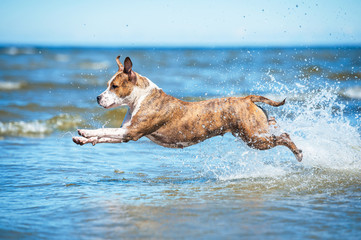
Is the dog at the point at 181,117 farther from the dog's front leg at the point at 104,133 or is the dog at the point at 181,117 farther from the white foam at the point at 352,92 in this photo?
the white foam at the point at 352,92

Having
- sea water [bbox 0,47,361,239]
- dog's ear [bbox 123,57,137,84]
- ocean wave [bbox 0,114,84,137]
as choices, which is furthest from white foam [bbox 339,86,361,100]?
dog's ear [bbox 123,57,137,84]

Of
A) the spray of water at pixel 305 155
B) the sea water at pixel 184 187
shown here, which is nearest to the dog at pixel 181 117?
the spray of water at pixel 305 155

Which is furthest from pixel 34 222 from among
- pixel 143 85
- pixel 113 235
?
pixel 143 85

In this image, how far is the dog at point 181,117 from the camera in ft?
20.4

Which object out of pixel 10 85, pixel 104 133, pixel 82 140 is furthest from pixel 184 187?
pixel 10 85

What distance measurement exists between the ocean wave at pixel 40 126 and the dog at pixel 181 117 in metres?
5.34

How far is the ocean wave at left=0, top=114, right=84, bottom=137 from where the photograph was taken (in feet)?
36.7

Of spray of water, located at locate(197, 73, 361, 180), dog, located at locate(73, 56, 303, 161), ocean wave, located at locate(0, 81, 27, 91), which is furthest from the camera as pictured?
ocean wave, located at locate(0, 81, 27, 91)

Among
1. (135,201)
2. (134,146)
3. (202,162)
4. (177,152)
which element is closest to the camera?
(135,201)

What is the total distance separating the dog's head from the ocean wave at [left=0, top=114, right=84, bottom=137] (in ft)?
17.5

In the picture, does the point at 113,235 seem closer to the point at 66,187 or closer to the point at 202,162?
the point at 66,187

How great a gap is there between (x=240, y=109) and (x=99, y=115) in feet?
27.5

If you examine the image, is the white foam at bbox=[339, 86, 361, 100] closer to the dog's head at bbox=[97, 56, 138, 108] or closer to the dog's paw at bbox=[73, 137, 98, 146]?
the dog's head at bbox=[97, 56, 138, 108]

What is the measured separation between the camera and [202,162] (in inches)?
311
